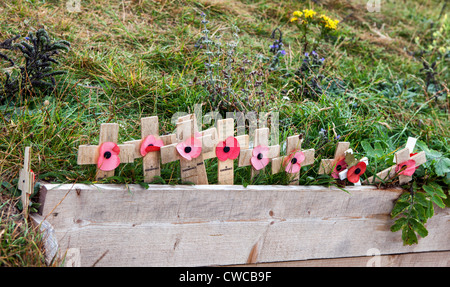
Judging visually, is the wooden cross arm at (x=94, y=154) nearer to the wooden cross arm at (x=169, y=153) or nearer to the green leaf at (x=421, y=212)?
the wooden cross arm at (x=169, y=153)

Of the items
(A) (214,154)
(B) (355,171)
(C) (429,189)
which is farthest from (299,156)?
(C) (429,189)

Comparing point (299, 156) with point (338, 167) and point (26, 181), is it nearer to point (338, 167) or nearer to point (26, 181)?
point (338, 167)

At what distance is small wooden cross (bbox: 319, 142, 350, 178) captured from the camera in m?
2.18

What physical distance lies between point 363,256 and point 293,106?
992 millimetres

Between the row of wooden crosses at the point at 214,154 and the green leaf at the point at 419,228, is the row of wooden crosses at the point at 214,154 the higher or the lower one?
the higher one

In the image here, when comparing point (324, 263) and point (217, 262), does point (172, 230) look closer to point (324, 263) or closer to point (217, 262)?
point (217, 262)

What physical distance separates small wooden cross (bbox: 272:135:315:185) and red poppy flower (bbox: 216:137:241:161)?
0.74ft

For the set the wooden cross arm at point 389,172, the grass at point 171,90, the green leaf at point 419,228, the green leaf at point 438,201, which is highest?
the grass at point 171,90

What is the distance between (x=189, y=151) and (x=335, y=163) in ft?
2.65

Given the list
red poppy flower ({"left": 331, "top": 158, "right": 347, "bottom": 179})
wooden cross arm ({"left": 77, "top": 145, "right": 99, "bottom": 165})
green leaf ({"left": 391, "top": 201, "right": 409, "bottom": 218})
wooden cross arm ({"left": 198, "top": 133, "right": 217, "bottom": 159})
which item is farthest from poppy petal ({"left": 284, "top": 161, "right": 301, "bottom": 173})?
wooden cross arm ({"left": 77, "top": 145, "right": 99, "bottom": 165})

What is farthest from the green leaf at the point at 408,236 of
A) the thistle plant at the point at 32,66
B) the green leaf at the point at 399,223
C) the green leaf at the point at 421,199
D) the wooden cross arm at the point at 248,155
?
the thistle plant at the point at 32,66

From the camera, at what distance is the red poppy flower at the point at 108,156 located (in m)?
1.79
